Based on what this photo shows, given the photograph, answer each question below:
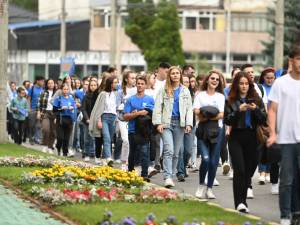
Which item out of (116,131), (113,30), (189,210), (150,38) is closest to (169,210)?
(189,210)

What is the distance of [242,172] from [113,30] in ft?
123

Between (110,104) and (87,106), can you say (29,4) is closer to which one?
(87,106)

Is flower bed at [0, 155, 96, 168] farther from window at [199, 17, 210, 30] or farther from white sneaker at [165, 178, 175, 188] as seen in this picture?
window at [199, 17, 210, 30]

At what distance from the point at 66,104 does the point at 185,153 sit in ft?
23.4

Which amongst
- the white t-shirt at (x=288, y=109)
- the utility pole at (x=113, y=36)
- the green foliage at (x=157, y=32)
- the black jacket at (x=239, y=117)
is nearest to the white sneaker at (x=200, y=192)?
the black jacket at (x=239, y=117)

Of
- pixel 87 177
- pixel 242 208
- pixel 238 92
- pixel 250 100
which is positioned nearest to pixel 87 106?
pixel 87 177

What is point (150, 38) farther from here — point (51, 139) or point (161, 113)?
point (161, 113)

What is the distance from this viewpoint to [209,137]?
51.8ft

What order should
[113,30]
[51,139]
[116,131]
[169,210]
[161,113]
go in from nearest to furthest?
1. [169,210]
2. [161,113]
3. [116,131]
4. [51,139]
5. [113,30]

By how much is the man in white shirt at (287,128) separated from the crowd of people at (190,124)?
11 millimetres

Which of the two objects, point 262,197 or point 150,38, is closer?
point 262,197

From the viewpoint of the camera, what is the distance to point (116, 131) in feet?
79.5

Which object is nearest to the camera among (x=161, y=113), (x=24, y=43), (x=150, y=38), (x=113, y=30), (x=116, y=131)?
(x=161, y=113)

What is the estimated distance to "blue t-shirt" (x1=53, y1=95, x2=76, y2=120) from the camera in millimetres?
26047
